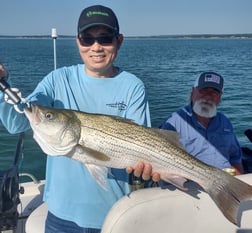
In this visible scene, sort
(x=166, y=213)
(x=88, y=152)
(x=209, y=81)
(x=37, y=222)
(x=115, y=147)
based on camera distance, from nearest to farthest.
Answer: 1. (x=88, y=152)
2. (x=115, y=147)
3. (x=166, y=213)
4. (x=37, y=222)
5. (x=209, y=81)

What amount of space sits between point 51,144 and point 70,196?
37cm

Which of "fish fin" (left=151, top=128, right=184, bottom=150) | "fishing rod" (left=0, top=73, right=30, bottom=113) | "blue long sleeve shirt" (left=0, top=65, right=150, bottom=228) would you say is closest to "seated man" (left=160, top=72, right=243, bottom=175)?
"fish fin" (left=151, top=128, right=184, bottom=150)

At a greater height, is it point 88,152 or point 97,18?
point 97,18

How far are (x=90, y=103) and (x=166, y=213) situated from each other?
0.87 meters

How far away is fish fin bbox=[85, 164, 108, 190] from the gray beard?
7.19 ft

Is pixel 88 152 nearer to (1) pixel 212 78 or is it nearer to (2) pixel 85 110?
(2) pixel 85 110

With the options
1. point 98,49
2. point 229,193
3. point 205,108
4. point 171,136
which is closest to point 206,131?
point 205,108

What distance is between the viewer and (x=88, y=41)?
2.78 meters

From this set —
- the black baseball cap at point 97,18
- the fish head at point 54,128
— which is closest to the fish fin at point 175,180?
the fish head at point 54,128

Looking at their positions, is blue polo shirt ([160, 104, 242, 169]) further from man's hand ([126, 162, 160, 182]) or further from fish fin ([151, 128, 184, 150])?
man's hand ([126, 162, 160, 182])

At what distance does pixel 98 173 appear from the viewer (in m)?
2.54

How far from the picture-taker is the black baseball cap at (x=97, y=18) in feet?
Answer: 9.06

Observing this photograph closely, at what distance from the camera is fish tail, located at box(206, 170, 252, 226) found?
261 centimetres

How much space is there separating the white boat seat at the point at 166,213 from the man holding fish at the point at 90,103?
139 mm
